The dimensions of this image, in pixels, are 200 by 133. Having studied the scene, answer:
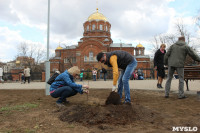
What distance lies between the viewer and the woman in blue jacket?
161 inches

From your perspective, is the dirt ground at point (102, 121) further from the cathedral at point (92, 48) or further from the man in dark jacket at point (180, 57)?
the cathedral at point (92, 48)

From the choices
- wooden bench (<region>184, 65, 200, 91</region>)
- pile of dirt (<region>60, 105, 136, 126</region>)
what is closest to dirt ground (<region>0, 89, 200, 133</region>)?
pile of dirt (<region>60, 105, 136, 126</region>)

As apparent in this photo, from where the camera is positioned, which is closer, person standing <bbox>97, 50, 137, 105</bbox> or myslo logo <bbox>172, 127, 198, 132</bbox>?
myslo logo <bbox>172, 127, 198, 132</bbox>

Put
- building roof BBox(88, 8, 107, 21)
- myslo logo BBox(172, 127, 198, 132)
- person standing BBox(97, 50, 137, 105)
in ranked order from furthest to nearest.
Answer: building roof BBox(88, 8, 107, 21)
person standing BBox(97, 50, 137, 105)
myslo logo BBox(172, 127, 198, 132)

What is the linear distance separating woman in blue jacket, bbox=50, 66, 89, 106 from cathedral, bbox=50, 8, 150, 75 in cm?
2942

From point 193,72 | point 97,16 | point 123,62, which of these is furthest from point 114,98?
point 97,16

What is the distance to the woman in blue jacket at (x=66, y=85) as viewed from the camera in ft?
13.4

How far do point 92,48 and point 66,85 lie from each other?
31.9 metres

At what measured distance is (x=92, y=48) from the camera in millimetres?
35875

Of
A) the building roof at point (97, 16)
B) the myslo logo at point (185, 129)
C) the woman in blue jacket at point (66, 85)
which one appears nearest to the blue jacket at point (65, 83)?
the woman in blue jacket at point (66, 85)

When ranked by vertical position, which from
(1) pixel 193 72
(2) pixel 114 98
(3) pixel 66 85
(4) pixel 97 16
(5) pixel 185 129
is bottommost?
(5) pixel 185 129

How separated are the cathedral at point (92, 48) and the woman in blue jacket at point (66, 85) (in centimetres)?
2942

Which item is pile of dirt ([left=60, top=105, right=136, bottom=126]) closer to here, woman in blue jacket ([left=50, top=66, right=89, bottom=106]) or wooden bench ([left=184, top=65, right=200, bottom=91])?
woman in blue jacket ([left=50, top=66, right=89, bottom=106])

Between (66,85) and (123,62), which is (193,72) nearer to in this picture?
(123,62)
